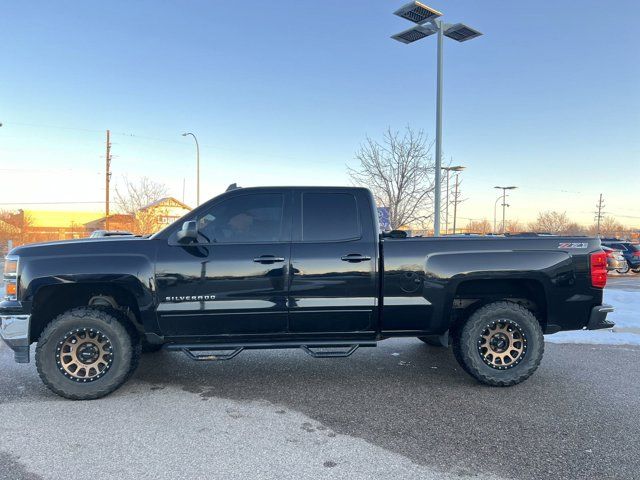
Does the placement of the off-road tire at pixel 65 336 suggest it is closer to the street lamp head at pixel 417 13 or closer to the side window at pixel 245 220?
the side window at pixel 245 220

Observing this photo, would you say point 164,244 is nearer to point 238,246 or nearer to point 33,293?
point 238,246

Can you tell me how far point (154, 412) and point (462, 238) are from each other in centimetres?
336

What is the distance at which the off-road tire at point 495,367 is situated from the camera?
15.1 ft

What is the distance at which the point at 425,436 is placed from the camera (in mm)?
3531

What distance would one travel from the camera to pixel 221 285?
4.39 metres

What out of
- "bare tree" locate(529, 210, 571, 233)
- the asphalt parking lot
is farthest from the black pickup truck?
"bare tree" locate(529, 210, 571, 233)

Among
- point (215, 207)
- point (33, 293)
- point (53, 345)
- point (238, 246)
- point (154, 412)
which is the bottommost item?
point (154, 412)

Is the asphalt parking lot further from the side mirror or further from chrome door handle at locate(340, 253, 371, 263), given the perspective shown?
the side mirror

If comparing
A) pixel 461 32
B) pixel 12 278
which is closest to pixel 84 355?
pixel 12 278

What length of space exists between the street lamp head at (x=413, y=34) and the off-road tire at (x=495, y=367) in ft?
26.3

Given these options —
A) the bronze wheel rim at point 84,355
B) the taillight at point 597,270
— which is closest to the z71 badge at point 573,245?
the taillight at point 597,270

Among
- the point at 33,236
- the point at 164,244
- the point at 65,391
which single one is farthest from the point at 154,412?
the point at 33,236

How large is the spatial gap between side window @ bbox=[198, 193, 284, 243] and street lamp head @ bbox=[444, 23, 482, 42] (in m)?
8.02

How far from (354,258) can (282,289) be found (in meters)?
0.77
